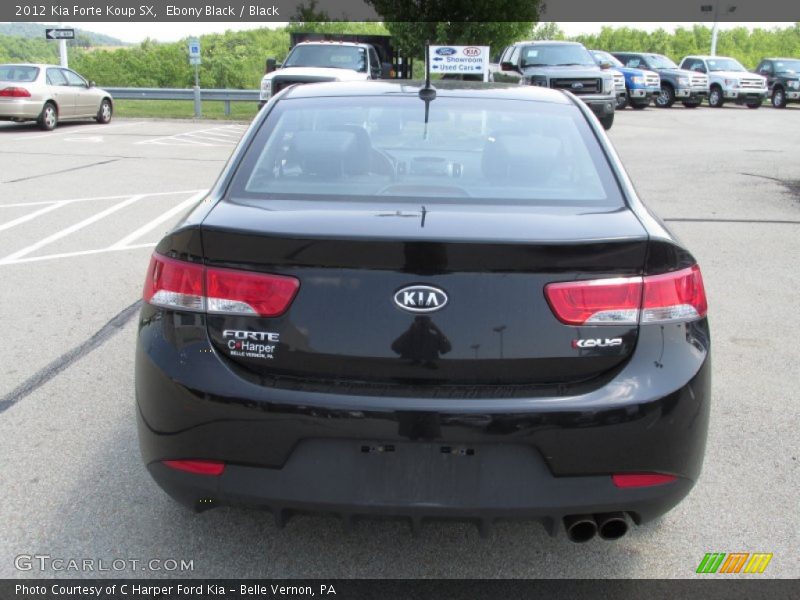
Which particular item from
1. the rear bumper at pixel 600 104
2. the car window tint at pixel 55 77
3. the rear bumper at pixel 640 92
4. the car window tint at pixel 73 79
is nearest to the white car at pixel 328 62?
the rear bumper at pixel 600 104

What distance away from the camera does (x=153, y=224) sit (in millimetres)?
8961

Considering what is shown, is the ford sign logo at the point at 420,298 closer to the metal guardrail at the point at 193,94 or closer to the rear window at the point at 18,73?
the rear window at the point at 18,73

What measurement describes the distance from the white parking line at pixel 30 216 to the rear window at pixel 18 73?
11273 mm

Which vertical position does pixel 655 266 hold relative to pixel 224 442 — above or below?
above

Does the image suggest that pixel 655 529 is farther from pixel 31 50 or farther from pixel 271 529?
pixel 31 50

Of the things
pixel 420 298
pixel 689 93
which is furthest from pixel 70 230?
pixel 689 93

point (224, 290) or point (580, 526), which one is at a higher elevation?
point (224, 290)

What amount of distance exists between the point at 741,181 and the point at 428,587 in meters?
11.5

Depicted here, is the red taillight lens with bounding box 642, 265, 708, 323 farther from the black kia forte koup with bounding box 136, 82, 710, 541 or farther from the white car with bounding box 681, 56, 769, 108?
the white car with bounding box 681, 56, 769, 108

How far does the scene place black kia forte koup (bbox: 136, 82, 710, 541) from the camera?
2387 millimetres

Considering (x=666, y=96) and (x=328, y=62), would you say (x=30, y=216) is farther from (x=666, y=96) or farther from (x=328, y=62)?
(x=666, y=96)

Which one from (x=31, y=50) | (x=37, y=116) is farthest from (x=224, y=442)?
(x=31, y=50)

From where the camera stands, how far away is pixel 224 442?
2.47 metres

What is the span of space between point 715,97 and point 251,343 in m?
34.0
